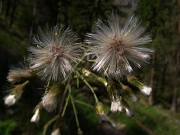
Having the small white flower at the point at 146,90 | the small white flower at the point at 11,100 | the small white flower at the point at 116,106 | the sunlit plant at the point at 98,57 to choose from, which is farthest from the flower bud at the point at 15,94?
the small white flower at the point at 146,90

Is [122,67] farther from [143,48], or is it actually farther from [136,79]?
[136,79]

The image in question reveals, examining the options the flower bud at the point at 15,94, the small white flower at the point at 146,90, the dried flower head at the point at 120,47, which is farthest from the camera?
the flower bud at the point at 15,94

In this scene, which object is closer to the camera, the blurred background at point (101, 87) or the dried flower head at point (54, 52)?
the dried flower head at point (54, 52)

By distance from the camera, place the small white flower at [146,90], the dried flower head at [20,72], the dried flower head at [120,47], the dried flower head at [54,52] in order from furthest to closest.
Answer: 1. the dried flower head at [20,72]
2. the small white flower at [146,90]
3. the dried flower head at [54,52]
4. the dried flower head at [120,47]

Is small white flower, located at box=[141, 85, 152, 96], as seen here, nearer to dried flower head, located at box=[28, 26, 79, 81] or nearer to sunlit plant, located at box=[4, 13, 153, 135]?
sunlit plant, located at box=[4, 13, 153, 135]

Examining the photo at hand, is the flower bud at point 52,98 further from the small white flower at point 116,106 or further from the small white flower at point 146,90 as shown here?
the small white flower at point 146,90

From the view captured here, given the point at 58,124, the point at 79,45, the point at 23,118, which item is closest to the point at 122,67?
the point at 79,45

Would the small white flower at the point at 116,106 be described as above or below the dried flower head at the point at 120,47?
below

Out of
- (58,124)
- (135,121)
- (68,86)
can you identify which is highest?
(68,86)
